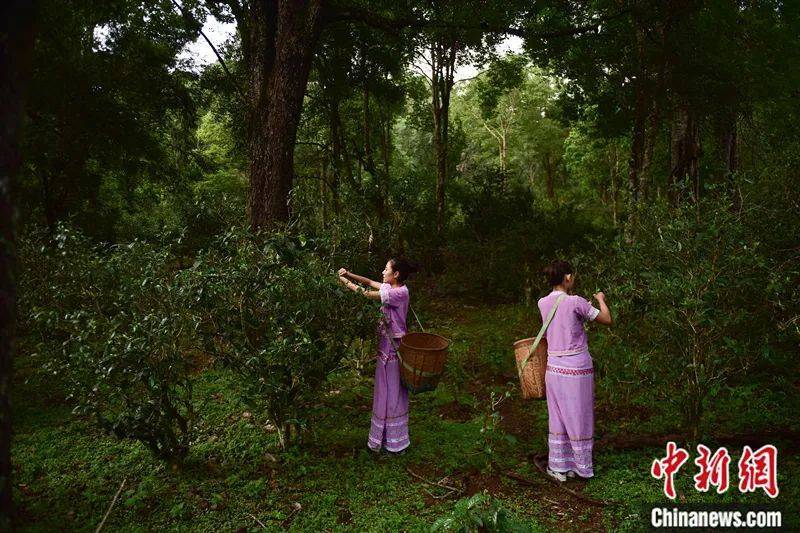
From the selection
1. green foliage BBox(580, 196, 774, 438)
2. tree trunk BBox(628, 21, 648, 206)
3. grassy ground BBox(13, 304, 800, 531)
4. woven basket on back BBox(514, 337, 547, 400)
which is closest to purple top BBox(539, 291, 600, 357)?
woven basket on back BBox(514, 337, 547, 400)

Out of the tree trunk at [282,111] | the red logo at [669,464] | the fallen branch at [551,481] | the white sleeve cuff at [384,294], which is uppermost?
the tree trunk at [282,111]

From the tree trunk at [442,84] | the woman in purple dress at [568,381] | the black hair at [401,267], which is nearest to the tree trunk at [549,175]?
the tree trunk at [442,84]

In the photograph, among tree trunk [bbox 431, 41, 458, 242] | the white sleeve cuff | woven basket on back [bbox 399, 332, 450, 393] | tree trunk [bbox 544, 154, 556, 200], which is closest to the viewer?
woven basket on back [bbox 399, 332, 450, 393]

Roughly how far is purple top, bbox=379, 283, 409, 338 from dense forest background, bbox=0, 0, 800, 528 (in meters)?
0.25

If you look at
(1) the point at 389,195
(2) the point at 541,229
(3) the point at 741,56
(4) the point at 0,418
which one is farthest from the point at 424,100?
(4) the point at 0,418

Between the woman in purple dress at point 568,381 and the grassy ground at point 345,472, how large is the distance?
0.21 m

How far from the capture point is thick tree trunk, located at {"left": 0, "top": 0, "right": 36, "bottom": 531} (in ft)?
4.76

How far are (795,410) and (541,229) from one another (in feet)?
23.5

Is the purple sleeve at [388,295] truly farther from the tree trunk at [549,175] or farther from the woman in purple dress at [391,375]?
the tree trunk at [549,175]

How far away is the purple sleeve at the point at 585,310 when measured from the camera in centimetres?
449

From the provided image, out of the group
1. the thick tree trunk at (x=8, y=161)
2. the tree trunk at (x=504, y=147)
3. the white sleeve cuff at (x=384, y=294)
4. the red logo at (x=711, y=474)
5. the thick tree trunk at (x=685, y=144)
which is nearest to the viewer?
the thick tree trunk at (x=8, y=161)

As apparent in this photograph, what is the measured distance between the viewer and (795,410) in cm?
573

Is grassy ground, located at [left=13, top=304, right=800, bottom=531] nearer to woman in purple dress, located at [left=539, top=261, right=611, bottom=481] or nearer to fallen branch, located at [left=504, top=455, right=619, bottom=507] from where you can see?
fallen branch, located at [left=504, top=455, right=619, bottom=507]

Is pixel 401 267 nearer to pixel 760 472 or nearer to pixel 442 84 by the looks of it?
pixel 760 472
